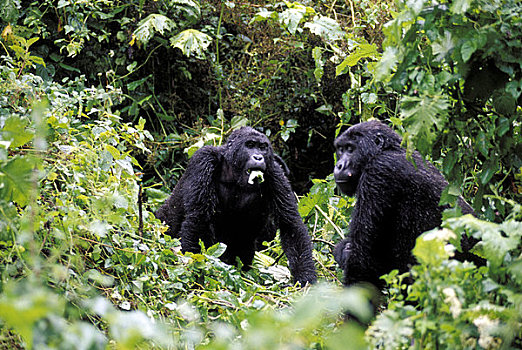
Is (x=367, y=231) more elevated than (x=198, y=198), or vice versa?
(x=367, y=231)

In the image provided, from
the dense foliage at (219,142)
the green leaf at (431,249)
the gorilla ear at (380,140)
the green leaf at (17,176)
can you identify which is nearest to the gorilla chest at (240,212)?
the dense foliage at (219,142)

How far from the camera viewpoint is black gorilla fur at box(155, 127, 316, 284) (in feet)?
15.0

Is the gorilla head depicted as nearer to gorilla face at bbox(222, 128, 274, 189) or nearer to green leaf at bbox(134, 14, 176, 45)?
gorilla face at bbox(222, 128, 274, 189)

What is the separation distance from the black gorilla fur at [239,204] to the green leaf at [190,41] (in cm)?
187

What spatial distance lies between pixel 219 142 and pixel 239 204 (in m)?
1.68

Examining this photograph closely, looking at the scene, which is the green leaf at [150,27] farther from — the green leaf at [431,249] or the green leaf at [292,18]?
the green leaf at [431,249]

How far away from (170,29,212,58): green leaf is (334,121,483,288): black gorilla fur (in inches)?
124

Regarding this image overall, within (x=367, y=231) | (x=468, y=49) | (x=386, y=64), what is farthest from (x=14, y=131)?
(x=367, y=231)

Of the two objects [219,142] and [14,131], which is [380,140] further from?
[219,142]

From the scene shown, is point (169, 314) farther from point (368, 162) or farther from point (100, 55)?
point (100, 55)

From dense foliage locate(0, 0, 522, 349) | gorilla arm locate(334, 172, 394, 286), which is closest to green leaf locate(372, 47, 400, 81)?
dense foliage locate(0, 0, 522, 349)

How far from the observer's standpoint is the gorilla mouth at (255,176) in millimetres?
4561

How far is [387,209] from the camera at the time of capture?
354 centimetres

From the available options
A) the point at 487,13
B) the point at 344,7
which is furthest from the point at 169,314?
the point at 344,7
